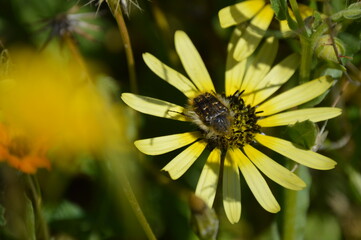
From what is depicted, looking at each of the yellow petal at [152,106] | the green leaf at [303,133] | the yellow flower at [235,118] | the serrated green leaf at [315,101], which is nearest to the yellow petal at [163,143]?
the yellow flower at [235,118]

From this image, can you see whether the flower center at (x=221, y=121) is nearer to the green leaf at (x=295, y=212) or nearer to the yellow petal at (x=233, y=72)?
the yellow petal at (x=233, y=72)

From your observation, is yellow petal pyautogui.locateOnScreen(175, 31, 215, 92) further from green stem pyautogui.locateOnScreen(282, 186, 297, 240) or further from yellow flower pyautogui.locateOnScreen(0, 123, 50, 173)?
yellow flower pyautogui.locateOnScreen(0, 123, 50, 173)

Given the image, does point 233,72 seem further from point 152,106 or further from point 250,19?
point 152,106

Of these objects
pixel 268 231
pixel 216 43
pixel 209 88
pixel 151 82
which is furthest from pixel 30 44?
pixel 268 231

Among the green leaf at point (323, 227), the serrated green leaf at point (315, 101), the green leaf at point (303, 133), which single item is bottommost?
the green leaf at point (323, 227)

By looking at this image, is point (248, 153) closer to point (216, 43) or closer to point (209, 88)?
point (209, 88)
